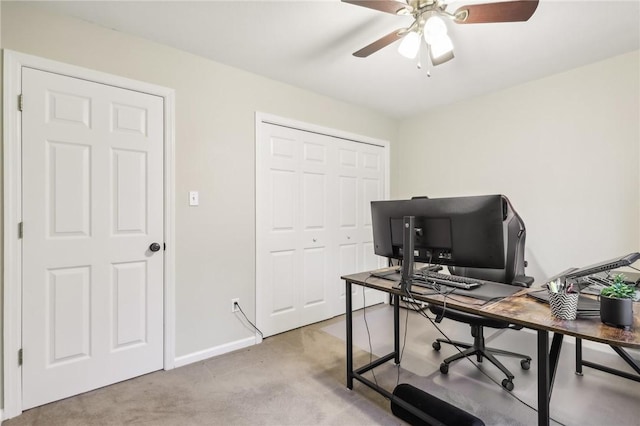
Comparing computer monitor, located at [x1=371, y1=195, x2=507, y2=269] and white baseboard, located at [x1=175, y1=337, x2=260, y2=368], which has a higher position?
computer monitor, located at [x1=371, y1=195, x2=507, y2=269]

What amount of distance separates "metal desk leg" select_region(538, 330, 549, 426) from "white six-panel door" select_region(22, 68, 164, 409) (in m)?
2.27

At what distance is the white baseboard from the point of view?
2311mm

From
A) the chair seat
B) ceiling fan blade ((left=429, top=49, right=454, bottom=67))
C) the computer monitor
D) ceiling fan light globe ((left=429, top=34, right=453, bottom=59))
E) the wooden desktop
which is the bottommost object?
the chair seat

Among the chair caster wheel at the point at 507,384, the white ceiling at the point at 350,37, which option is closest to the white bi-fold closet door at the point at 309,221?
the white ceiling at the point at 350,37

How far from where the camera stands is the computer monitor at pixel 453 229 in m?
1.43

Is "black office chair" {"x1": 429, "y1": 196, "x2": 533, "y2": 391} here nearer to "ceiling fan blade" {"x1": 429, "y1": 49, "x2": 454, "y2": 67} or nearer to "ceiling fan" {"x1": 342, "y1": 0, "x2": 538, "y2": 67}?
"ceiling fan blade" {"x1": 429, "y1": 49, "x2": 454, "y2": 67}

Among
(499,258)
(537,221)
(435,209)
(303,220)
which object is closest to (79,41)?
(303,220)

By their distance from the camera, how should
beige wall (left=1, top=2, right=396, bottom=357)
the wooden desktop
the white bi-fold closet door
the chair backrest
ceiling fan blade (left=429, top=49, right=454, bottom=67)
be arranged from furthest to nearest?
the white bi-fold closet door < the chair backrest < beige wall (left=1, top=2, right=396, bottom=357) < ceiling fan blade (left=429, top=49, right=454, bottom=67) < the wooden desktop

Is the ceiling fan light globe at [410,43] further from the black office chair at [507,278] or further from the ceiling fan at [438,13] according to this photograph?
the black office chair at [507,278]

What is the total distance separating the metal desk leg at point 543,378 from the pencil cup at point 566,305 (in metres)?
0.11

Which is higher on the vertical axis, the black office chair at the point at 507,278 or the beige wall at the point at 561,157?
the beige wall at the point at 561,157

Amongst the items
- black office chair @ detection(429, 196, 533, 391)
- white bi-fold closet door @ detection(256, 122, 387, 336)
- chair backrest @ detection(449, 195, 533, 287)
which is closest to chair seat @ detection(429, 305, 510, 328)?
black office chair @ detection(429, 196, 533, 391)

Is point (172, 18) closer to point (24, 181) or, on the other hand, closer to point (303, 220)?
point (24, 181)

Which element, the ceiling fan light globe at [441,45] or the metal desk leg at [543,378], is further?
the ceiling fan light globe at [441,45]
